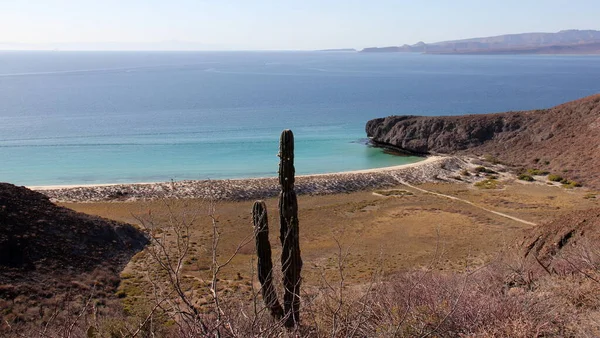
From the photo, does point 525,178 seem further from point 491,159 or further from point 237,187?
point 237,187

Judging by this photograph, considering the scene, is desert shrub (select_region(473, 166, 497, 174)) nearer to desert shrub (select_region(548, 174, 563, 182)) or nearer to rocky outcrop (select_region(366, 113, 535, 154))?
desert shrub (select_region(548, 174, 563, 182))

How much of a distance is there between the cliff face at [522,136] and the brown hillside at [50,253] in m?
33.4

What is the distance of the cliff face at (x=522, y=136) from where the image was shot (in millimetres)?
41969

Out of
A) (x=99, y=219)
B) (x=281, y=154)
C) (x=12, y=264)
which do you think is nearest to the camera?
(x=281, y=154)

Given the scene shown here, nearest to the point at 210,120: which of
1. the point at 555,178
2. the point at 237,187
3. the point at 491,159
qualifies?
the point at 237,187

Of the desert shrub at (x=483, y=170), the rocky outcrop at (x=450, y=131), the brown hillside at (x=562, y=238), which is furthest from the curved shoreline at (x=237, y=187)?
the brown hillside at (x=562, y=238)

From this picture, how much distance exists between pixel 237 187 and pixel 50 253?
18.3 m

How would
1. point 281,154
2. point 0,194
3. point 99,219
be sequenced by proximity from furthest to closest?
point 99,219 < point 0,194 < point 281,154

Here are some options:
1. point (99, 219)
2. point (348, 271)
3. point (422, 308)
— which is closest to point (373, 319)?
point (422, 308)

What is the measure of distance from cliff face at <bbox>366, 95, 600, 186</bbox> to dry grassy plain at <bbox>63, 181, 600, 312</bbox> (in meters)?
5.62

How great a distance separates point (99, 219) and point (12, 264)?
688 centimetres

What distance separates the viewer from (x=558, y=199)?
33.7 m

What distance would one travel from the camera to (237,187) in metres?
37.3

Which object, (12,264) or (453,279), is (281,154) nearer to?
(453,279)
